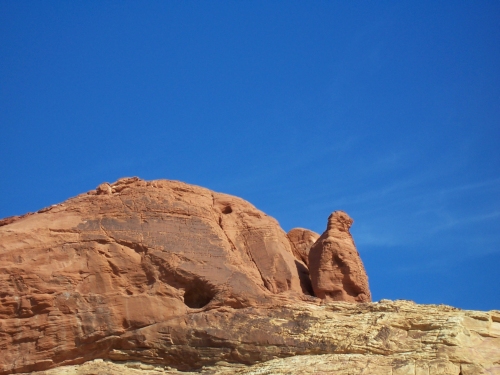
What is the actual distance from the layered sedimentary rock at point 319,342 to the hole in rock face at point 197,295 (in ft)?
3.03

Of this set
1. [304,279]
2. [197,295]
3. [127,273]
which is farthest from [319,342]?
[127,273]

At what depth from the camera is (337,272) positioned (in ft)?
105

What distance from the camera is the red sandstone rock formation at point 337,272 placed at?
3158 centimetres

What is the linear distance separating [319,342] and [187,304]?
16.2 ft

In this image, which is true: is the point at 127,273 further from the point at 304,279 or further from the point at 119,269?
the point at 304,279

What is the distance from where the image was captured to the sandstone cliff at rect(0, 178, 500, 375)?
27.1 metres

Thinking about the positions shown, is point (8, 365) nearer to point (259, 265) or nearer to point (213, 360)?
point (213, 360)

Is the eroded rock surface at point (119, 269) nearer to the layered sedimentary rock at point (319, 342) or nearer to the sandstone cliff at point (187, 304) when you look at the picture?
the sandstone cliff at point (187, 304)

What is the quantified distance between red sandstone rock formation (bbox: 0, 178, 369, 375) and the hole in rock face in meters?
0.03

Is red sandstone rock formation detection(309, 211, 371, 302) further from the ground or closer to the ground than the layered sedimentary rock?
further from the ground

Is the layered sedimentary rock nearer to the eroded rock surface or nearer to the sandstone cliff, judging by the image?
the sandstone cliff

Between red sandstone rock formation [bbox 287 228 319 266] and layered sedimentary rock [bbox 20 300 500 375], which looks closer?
layered sedimentary rock [bbox 20 300 500 375]

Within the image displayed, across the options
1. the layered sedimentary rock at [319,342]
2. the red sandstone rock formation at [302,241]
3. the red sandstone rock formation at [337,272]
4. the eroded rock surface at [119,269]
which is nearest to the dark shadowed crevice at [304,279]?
the eroded rock surface at [119,269]

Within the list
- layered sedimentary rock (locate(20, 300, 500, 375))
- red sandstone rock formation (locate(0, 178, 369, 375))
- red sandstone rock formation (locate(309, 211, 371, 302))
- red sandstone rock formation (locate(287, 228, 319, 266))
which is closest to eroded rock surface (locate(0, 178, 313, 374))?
red sandstone rock formation (locate(0, 178, 369, 375))
